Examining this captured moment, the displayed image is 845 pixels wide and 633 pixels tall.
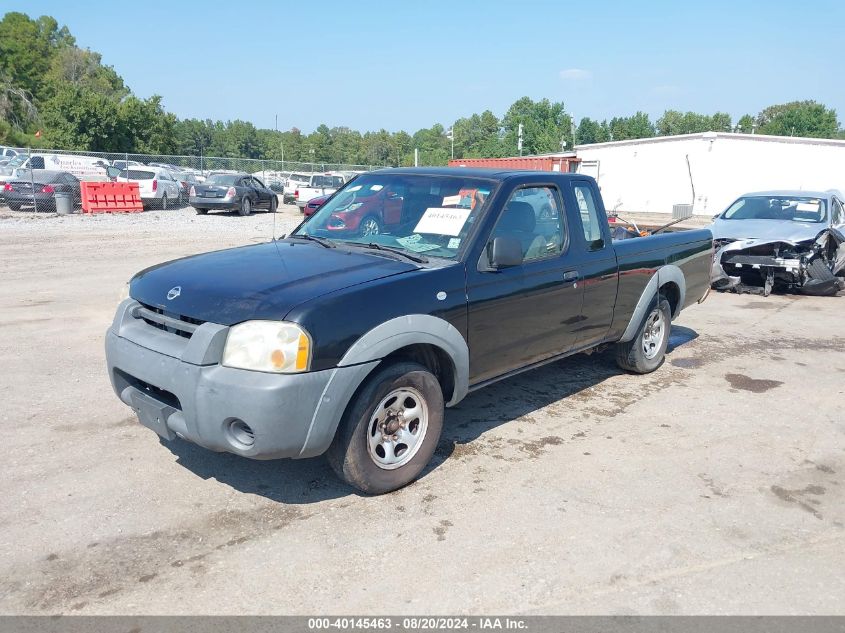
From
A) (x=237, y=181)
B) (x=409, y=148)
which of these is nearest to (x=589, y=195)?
(x=237, y=181)

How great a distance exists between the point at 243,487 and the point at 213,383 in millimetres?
965

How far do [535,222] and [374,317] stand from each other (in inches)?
71.2

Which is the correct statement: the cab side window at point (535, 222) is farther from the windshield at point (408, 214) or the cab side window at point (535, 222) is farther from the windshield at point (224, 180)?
the windshield at point (224, 180)

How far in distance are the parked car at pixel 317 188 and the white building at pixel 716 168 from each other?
13.0 metres

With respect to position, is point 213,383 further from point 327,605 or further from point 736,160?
point 736,160

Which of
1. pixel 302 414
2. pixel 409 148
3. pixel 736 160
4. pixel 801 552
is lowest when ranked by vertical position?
pixel 801 552

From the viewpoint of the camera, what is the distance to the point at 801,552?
145 inches

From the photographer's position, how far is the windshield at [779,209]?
1234 centimetres

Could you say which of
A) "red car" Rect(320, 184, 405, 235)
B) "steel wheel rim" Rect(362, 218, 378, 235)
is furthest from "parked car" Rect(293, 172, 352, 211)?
"steel wheel rim" Rect(362, 218, 378, 235)

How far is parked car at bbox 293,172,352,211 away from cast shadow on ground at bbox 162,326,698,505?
836 inches

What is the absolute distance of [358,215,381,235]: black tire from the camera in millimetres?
4926

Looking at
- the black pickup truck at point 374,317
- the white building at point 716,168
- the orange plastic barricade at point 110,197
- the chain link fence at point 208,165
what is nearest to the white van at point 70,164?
the chain link fence at point 208,165

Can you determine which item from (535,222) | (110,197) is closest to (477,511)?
(535,222)

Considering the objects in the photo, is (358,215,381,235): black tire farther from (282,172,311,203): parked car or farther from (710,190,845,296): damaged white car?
(282,172,311,203): parked car
